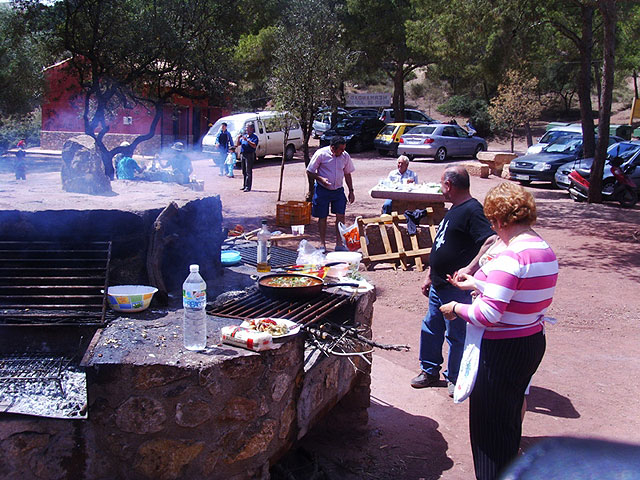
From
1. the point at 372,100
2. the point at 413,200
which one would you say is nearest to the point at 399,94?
the point at 372,100

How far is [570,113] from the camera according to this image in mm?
41281

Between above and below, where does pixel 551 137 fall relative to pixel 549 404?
above

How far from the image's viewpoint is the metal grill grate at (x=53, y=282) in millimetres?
3613

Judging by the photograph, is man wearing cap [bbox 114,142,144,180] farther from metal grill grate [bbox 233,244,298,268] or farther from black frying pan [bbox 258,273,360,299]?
black frying pan [bbox 258,273,360,299]

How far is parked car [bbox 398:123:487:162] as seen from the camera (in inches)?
930

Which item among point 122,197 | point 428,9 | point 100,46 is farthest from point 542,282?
point 428,9

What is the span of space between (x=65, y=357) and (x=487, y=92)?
3730 cm

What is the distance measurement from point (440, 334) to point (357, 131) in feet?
74.4

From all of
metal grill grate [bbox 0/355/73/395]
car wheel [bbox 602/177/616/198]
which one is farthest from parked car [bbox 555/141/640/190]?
metal grill grate [bbox 0/355/73/395]

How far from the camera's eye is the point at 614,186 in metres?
15.8

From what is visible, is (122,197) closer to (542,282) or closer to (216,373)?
(216,373)

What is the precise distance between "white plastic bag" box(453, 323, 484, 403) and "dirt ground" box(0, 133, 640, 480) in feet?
2.40

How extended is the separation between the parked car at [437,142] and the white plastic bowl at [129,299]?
20.7 meters

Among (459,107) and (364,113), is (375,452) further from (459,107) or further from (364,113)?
(459,107)
